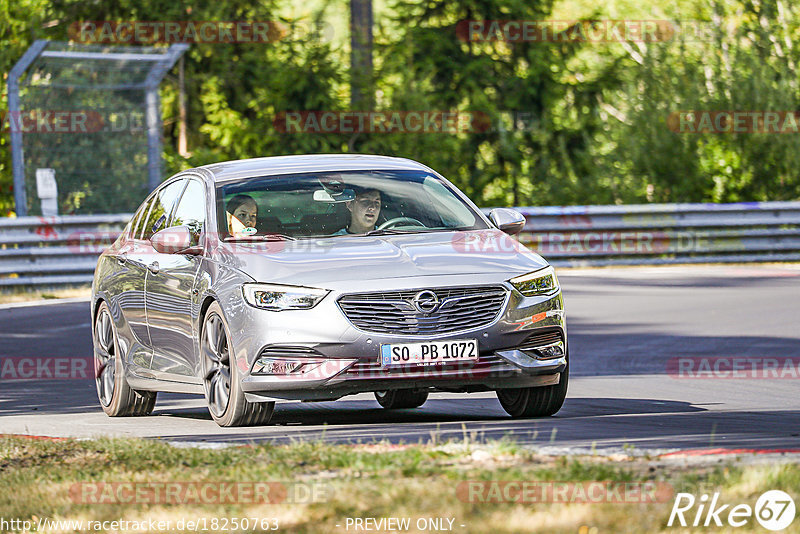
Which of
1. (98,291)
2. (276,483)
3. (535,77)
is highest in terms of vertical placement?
(276,483)

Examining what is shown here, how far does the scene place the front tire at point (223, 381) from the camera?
9.11m

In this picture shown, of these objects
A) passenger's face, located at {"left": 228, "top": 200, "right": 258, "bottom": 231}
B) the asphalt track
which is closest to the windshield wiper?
passenger's face, located at {"left": 228, "top": 200, "right": 258, "bottom": 231}

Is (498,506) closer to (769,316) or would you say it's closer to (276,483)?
(276,483)

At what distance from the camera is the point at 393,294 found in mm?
8812

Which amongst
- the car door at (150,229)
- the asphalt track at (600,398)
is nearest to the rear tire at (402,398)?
the asphalt track at (600,398)

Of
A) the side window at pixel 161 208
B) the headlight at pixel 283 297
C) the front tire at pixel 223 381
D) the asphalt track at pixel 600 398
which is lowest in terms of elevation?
the asphalt track at pixel 600 398

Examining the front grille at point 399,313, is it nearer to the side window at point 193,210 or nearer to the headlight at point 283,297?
the headlight at point 283,297

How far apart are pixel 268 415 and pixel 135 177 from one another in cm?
1488

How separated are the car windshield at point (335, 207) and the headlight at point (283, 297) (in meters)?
0.85

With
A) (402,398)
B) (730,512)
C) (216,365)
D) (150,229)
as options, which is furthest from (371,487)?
(150,229)

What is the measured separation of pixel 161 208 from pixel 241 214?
1.45m

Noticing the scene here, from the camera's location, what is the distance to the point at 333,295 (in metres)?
8.79

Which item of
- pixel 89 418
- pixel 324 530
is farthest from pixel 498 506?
pixel 89 418

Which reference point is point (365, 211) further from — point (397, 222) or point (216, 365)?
point (216, 365)
